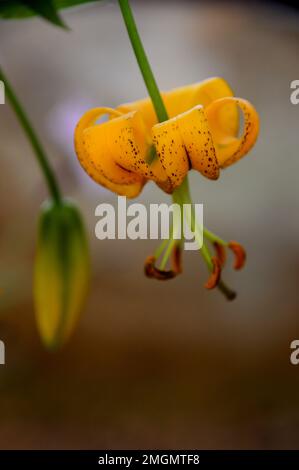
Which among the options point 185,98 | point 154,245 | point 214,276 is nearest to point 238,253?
point 214,276

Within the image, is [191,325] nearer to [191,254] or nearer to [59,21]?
[191,254]

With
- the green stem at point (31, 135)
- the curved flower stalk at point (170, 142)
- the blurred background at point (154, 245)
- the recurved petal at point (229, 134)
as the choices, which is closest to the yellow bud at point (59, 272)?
the green stem at point (31, 135)

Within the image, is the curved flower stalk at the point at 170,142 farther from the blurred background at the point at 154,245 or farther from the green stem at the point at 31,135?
the blurred background at the point at 154,245

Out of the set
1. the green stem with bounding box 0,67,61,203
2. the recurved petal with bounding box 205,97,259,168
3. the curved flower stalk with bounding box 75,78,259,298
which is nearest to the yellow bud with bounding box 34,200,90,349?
the green stem with bounding box 0,67,61,203

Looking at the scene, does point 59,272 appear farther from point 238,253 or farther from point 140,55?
point 140,55

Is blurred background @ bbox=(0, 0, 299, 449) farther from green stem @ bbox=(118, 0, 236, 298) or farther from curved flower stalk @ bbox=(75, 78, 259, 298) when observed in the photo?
green stem @ bbox=(118, 0, 236, 298)

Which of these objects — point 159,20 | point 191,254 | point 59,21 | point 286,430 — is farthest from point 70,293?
point 159,20
